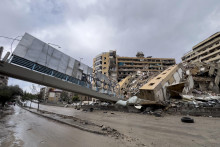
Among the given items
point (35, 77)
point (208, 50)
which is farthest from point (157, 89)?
point (208, 50)

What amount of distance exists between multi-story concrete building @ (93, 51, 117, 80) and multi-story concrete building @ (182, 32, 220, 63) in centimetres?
4111

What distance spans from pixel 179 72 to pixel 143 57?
42.1m

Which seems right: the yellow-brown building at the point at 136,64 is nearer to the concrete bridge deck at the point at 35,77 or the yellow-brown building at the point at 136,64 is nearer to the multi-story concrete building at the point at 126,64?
the multi-story concrete building at the point at 126,64

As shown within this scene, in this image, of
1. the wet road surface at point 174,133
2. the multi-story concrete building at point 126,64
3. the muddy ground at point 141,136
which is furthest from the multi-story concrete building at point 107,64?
the muddy ground at point 141,136

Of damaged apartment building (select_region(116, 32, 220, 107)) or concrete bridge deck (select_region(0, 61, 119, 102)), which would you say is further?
damaged apartment building (select_region(116, 32, 220, 107))

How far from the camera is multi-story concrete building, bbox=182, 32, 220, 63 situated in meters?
46.4

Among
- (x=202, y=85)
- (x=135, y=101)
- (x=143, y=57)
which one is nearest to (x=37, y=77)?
(x=135, y=101)

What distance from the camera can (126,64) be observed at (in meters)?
63.8

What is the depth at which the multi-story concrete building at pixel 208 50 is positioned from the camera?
46.4m

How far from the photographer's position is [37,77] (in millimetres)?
12312

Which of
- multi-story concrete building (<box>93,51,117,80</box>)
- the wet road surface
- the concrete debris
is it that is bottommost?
the wet road surface

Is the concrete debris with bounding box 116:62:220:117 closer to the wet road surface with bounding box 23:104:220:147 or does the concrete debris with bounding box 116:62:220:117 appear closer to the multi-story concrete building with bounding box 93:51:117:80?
the wet road surface with bounding box 23:104:220:147

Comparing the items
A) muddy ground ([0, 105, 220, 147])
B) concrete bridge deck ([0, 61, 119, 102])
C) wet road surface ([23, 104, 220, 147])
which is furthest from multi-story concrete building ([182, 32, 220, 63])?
concrete bridge deck ([0, 61, 119, 102])

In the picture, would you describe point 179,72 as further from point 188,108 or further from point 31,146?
point 31,146
